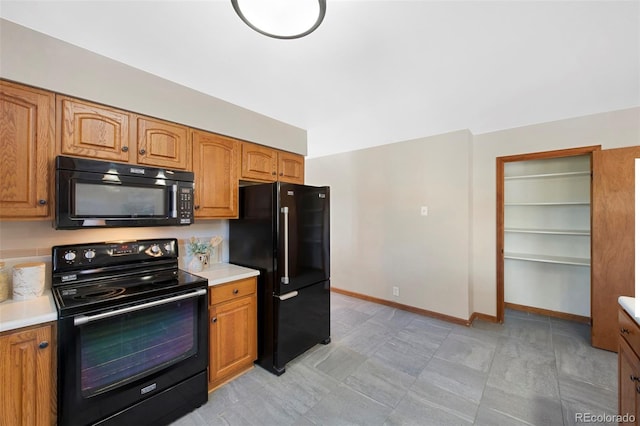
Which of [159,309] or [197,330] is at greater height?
[159,309]

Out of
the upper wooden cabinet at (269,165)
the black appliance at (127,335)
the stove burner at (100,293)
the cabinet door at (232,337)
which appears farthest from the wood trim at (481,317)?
the stove burner at (100,293)

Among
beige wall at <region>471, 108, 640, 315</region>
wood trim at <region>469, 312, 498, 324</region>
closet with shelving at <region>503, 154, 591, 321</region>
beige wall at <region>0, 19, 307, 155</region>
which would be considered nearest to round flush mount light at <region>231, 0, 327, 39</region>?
beige wall at <region>0, 19, 307, 155</region>

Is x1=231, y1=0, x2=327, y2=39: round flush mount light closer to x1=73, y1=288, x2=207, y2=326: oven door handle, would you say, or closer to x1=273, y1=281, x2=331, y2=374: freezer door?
x1=73, y1=288, x2=207, y2=326: oven door handle

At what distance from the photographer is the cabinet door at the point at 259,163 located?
2.52 metres

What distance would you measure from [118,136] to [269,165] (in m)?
1.29

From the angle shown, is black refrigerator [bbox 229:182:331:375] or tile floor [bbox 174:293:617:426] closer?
tile floor [bbox 174:293:617:426]

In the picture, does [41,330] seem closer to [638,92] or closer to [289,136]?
Result: [289,136]

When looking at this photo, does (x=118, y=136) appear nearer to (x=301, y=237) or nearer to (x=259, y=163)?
(x=259, y=163)

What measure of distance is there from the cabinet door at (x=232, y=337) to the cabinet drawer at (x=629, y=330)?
2334 millimetres

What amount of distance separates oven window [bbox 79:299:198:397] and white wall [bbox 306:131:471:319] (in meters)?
2.83

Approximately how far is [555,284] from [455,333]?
1720 millimetres

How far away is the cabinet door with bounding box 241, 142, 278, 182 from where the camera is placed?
2522mm

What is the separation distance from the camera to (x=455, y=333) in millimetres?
3029

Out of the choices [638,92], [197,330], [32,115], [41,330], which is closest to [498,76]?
[638,92]
